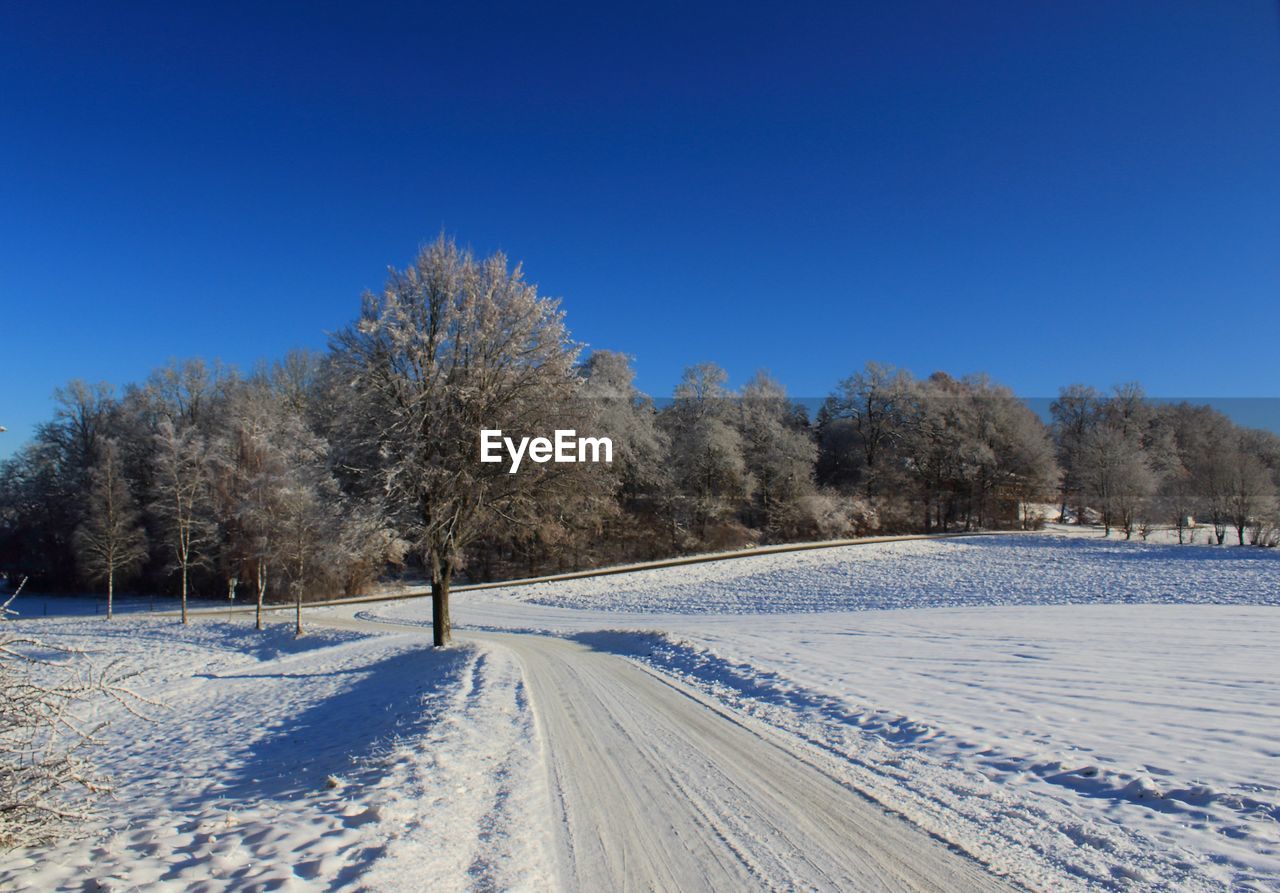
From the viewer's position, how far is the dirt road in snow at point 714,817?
15.7 ft

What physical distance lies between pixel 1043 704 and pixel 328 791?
30.6ft

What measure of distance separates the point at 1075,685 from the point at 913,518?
50.0 m

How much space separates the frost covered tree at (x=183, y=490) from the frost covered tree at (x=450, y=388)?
25.8 m

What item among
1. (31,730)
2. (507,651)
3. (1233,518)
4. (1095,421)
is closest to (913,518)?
(1233,518)

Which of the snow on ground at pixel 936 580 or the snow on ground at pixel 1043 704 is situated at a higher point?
the snow on ground at pixel 1043 704

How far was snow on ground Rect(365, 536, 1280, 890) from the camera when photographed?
5.29 m

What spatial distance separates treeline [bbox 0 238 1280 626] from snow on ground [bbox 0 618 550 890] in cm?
451

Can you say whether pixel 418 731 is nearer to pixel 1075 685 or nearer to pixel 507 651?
pixel 507 651

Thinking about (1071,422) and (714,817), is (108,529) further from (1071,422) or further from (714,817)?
(1071,422)

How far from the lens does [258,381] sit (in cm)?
5491

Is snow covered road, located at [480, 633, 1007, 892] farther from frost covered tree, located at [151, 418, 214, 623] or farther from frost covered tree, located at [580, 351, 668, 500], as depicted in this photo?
frost covered tree, located at [580, 351, 668, 500]

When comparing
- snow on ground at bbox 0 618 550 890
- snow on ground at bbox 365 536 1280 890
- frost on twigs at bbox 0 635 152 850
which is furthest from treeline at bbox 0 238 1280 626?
frost on twigs at bbox 0 635 152 850

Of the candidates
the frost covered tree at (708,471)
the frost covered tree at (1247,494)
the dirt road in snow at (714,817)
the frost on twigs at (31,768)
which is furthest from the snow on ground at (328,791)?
the frost covered tree at (1247,494)

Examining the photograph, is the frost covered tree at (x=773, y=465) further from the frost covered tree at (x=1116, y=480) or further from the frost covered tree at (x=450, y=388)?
the frost covered tree at (x=450, y=388)
